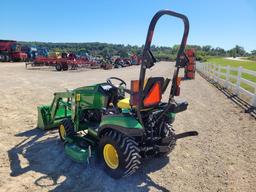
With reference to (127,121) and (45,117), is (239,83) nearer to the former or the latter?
(45,117)

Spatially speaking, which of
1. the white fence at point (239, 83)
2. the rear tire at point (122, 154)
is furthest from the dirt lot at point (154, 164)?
the white fence at point (239, 83)

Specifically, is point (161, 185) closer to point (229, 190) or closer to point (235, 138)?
point (229, 190)

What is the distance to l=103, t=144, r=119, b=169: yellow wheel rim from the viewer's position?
4133 mm

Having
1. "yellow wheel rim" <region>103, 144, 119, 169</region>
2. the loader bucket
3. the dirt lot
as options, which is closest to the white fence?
the dirt lot

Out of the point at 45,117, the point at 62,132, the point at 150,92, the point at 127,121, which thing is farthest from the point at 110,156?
the point at 45,117

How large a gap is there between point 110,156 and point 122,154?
494 mm

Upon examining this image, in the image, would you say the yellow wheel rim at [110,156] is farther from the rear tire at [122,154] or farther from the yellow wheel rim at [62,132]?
the yellow wheel rim at [62,132]

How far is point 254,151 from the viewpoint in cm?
516

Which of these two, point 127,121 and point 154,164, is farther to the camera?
point 154,164

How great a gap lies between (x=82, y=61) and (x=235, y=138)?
2221 cm

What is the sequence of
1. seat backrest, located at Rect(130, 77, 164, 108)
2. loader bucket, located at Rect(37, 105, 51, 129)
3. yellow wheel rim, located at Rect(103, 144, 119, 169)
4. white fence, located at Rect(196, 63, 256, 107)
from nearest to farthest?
seat backrest, located at Rect(130, 77, 164, 108), yellow wheel rim, located at Rect(103, 144, 119, 169), loader bucket, located at Rect(37, 105, 51, 129), white fence, located at Rect(196, 63, 256, 107)

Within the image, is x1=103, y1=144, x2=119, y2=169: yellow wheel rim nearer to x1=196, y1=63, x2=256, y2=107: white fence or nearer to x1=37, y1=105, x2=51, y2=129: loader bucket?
x1=37, y1=105, x2=51, y2=129: loader bucket

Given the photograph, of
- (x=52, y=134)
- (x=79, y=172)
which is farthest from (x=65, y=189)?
(x=52, y=134)

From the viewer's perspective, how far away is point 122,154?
12.4 feet
